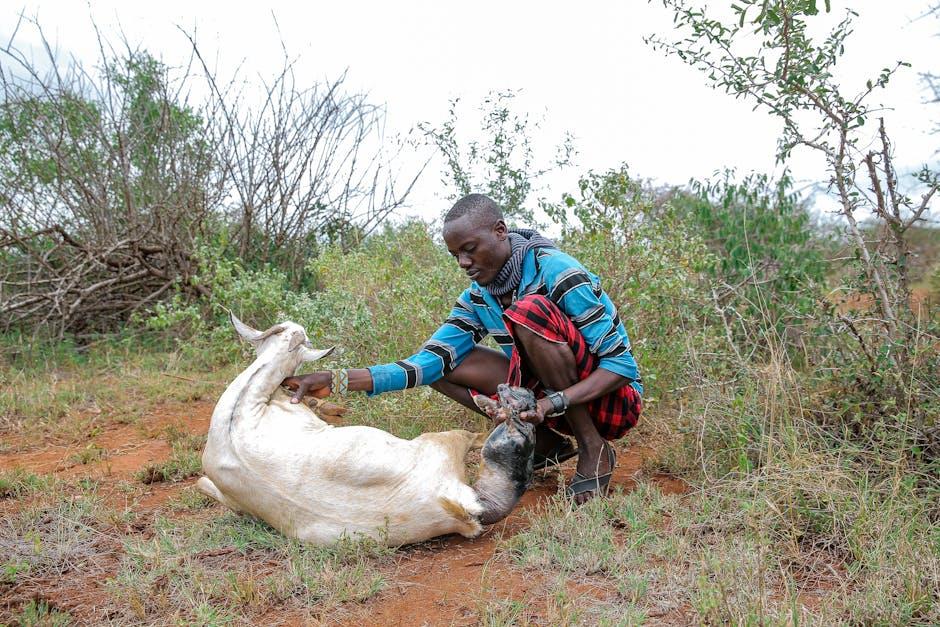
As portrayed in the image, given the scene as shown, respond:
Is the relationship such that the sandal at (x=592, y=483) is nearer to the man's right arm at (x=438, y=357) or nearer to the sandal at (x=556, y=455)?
the sandal at (x=556, y=455)

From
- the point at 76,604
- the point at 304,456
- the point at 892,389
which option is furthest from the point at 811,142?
the point at 76,604

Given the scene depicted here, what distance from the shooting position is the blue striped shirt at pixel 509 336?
2643 millimetres

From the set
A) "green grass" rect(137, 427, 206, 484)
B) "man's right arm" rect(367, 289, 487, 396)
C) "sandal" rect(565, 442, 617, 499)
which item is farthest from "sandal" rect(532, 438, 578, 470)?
"green grass" rect(137, 427, 206, 484)

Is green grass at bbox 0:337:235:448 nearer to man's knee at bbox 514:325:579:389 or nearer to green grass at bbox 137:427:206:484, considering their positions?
green grass at bbox 137:427:206:484

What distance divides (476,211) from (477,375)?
683 mm

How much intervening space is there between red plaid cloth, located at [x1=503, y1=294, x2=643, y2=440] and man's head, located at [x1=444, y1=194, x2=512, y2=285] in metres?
0.17

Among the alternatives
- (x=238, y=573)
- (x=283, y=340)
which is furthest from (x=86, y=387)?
(x=238, y=573)

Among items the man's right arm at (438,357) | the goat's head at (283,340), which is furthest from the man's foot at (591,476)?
the goat's head at (283,340)

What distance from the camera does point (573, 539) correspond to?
2.38 meters

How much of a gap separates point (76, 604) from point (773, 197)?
441 cm

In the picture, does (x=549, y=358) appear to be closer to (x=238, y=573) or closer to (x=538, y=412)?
(x=538, y=412)

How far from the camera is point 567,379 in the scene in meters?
2.64

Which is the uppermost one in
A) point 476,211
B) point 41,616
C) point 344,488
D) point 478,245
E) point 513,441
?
point 476,211

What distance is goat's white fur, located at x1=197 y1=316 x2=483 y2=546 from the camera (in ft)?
7.76
